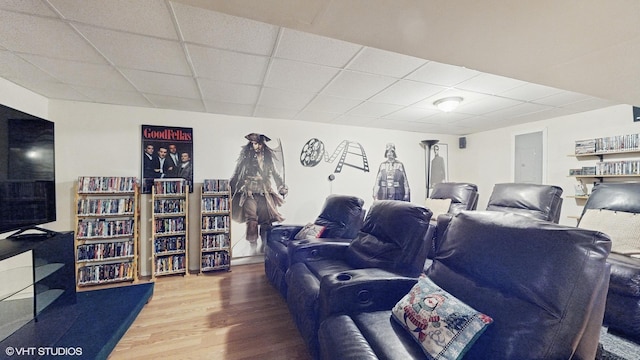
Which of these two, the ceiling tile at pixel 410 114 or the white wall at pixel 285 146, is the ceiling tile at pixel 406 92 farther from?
the white wall at pixel 285 146

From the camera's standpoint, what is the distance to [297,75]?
7.57 feet

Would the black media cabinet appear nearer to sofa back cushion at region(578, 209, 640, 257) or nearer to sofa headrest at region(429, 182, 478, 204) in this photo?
sofa headrest at region(429, 182, 478, 204)

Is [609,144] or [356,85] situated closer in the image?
[356,85]

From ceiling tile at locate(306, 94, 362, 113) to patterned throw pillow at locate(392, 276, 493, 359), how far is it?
233 cm

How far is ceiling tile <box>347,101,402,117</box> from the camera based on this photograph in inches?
127

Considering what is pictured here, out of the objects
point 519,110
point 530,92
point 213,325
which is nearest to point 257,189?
point 213,325

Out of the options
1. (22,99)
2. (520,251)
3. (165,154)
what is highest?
(22,99)

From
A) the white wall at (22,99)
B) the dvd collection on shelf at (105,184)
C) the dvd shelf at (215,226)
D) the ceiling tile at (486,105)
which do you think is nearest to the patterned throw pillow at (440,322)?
the ceiling tile at (486,105)

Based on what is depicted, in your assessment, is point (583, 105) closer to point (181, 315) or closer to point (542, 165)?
point (542, 165)

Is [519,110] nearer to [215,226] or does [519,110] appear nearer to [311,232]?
[311,232]

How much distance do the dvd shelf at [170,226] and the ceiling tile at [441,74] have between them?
10.4 ft

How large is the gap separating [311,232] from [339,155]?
188 centimetres

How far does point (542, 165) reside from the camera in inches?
153

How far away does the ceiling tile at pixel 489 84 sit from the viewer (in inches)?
91.0
